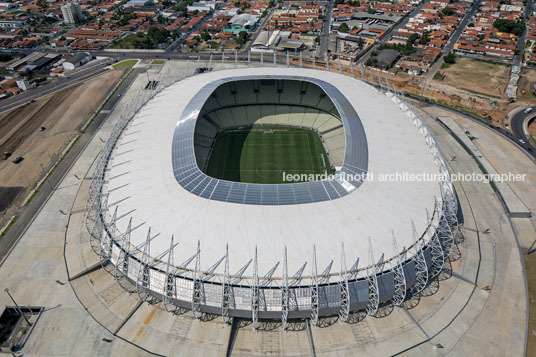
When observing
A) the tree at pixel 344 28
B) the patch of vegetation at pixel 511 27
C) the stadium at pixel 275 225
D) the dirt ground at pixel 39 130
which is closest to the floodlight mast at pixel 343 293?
the stadium at pixel 275 225

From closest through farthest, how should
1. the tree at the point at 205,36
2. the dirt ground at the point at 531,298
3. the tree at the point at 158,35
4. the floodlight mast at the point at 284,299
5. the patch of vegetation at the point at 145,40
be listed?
1. the floodlight mast at the point at 284,299
2. the dirt ground at the point at 531,298
3. the patch of vegetation at the point at 145,40
4. the tree at the point at 158,35
5. the tree at the point at 205,36

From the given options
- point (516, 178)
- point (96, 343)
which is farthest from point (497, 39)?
point (96, 343)

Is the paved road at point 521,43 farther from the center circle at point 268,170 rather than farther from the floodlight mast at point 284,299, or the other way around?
the floodlight mast at point 284,299

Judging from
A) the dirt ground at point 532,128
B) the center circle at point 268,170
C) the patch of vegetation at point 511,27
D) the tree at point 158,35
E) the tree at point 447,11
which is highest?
the tree at point 447,11

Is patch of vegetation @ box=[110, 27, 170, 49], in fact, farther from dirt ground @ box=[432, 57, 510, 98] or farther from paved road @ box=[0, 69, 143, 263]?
dirt ground @ box=[432, 57, 510, 98]

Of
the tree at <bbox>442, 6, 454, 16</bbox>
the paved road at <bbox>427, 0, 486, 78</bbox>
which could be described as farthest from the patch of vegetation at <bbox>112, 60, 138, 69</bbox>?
the tree at <bbox>442, 6, 454, 16</bbox>

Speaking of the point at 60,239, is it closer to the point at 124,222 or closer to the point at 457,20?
the point at 124,222

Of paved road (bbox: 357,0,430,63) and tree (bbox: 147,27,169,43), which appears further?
tree (bbox: 147,27,169,43)
